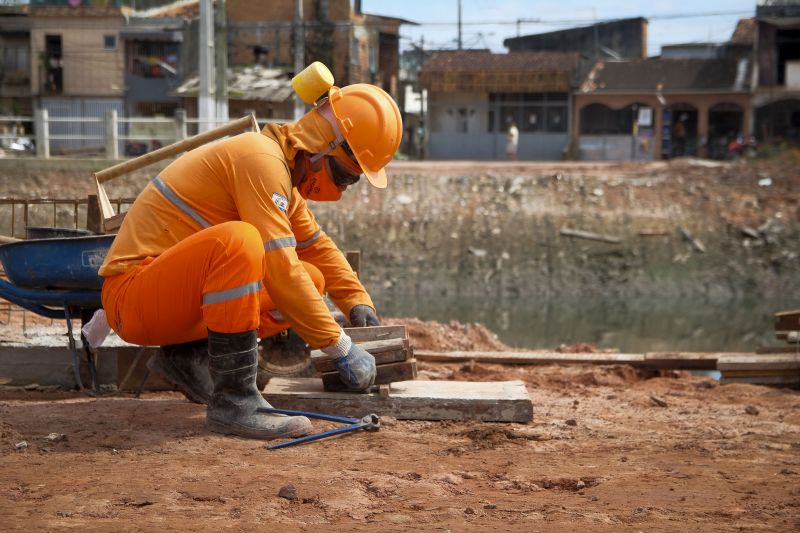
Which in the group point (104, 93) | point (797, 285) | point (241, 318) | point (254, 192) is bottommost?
point (797, 285)

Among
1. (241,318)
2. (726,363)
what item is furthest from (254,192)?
(726,363)

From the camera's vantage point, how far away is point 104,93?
43031 mm

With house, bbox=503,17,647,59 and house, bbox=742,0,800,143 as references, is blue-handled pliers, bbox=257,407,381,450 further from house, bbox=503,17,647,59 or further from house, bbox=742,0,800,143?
house, bbox=503,17,647,59

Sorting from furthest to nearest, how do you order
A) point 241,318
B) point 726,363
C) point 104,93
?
1. point 104,93
2. point 726,363
3. point 241,318

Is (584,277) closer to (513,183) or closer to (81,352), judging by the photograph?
(513,183)

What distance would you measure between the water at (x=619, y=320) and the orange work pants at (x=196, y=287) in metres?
10.9

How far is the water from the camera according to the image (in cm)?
1616

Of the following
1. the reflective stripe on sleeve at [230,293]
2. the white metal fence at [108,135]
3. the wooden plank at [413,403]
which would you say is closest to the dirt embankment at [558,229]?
the white metal fence at [108,135]

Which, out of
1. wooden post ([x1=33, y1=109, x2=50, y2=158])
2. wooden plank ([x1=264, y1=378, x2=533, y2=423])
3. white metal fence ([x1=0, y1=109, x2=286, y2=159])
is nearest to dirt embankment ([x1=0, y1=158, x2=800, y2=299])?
wooden post ([x1=33, y1=109, x2=50, y2=158])

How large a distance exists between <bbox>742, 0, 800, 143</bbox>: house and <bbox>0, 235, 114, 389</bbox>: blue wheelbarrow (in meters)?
35.2

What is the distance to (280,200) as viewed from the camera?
448 centimetres

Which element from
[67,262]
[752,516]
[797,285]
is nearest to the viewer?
[752,516]

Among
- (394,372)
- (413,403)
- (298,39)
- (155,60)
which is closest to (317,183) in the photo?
(394,372)

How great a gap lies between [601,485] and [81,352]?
3441 mm
